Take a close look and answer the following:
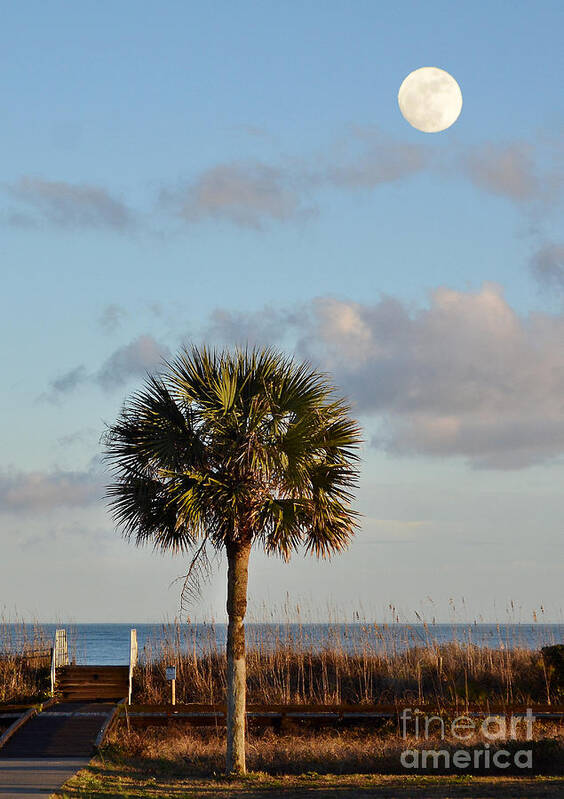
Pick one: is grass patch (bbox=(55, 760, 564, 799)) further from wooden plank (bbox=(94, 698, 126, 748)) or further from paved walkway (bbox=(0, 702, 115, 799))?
wooden plank (bbox=(94, 698, 126, 748))

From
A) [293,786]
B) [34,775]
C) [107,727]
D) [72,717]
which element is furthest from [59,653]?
[293,786]

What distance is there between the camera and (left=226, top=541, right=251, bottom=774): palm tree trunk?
16.7 metres

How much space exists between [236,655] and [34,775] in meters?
4.11

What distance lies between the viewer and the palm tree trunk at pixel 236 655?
16.7 m

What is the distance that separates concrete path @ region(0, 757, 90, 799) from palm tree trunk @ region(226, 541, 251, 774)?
2.83 m

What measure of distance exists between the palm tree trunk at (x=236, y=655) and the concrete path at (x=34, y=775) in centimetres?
283

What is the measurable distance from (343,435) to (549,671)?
11803 millimetres

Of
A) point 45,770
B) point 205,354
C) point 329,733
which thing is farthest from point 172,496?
point 329,733

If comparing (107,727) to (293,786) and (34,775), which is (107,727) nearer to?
(34,775)

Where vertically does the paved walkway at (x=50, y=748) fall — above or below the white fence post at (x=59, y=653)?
→ below

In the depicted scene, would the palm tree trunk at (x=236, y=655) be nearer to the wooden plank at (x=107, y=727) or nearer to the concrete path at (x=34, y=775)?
the concrete path at (x=34, y=775)

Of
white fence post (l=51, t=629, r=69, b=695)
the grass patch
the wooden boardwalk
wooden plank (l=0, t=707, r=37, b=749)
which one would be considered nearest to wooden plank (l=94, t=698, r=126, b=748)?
the wooden boardwalk

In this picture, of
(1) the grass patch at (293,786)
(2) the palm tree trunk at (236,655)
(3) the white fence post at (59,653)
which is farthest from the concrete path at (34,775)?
(3) the white fence post at (59,653)

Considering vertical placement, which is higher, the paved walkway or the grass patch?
the paved walkway
